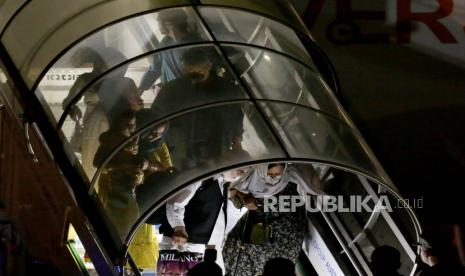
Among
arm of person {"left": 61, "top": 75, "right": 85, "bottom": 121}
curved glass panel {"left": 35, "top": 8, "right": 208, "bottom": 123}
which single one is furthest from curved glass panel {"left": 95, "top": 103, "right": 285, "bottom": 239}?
curved glass panel {"left": 35, "top": 8, "right": 208, "bottom": 123}

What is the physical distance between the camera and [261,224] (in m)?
8.48

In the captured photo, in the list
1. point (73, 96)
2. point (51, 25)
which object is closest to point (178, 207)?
point (73, 96)

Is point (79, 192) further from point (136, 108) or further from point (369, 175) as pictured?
point (369, 175)

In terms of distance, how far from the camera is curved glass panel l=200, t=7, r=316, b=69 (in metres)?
7.52

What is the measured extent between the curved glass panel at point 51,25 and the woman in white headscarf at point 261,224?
2.09 m

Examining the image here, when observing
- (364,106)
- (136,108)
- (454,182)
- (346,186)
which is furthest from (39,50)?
(454,182)

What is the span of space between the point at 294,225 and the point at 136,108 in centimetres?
220

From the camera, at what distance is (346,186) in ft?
31.1

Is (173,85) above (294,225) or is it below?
above

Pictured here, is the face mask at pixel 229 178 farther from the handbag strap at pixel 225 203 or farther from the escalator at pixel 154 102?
the escalator at pixel 154 102

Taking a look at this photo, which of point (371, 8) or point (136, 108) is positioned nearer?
point (136, 108)

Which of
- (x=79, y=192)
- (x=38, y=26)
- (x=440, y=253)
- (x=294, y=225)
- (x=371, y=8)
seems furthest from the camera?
(x=371, y=8)

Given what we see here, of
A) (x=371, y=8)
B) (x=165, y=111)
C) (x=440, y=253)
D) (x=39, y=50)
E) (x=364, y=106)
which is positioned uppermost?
(x=371, y=8)

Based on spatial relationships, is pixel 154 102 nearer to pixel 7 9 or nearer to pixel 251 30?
pixel 251 30
